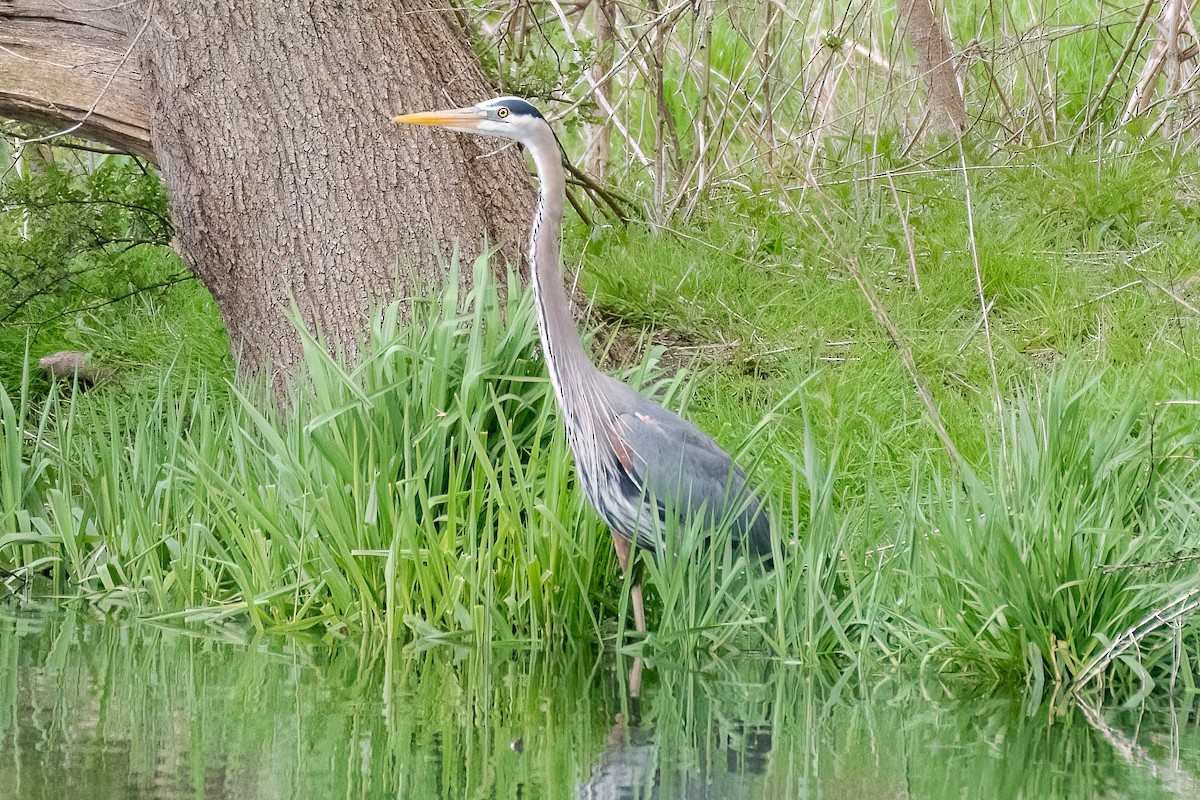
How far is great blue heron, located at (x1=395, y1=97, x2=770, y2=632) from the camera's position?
144 inches

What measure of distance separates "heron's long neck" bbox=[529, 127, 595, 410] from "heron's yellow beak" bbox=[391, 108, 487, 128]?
242 millimetres

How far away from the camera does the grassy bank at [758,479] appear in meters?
3.33

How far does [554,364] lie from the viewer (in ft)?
12.3

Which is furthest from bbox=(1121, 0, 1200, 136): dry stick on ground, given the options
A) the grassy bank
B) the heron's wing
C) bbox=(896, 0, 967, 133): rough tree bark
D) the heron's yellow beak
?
the heron's yellow beak

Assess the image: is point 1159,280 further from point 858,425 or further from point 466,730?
point 466,730

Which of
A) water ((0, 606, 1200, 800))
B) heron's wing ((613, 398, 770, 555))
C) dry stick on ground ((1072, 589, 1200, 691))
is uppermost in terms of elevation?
heron's wing ((613, 398, 770, 555))

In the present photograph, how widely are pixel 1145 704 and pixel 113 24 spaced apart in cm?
381

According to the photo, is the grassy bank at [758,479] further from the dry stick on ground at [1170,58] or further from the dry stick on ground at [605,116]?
the dry stick on ground at [1170,58]

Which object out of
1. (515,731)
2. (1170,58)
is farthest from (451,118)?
Result: (1170,58)

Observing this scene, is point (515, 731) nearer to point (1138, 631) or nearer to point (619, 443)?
point (619, 443)

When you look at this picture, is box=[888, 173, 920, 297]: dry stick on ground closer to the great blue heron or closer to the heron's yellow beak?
the great blue heron

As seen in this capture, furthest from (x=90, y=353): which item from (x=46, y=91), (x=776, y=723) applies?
(x=776, y=723)

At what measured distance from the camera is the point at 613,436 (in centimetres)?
372

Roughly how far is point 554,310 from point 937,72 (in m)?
3.69
